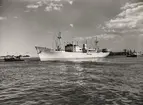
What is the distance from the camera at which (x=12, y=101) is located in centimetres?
879

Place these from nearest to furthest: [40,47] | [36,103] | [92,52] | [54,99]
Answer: [36,103]
[54,99]
[40,47]
[92,52]

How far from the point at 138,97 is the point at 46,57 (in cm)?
6371

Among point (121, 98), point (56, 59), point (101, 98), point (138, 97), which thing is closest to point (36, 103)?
point (101, 98)

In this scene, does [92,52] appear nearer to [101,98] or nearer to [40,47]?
[40,47]

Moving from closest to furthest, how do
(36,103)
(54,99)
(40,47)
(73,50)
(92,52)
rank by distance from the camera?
1. (36,103)
2. (54,99)
3. (40,47)
4. (73,50)
5. (92,52)

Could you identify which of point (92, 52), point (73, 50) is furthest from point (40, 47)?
point (92, 52)

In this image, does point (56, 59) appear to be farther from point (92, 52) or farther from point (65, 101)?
point (65, 101)

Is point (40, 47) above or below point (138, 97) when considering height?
above

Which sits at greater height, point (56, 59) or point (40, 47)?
point (40, 47)

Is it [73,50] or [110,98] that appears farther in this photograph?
[73,50]

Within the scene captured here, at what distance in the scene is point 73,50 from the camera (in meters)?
76.7

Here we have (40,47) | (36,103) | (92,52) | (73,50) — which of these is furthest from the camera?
(92,52)

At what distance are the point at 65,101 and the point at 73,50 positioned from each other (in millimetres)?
68218

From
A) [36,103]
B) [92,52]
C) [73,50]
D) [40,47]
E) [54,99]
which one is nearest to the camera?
[36,103]
